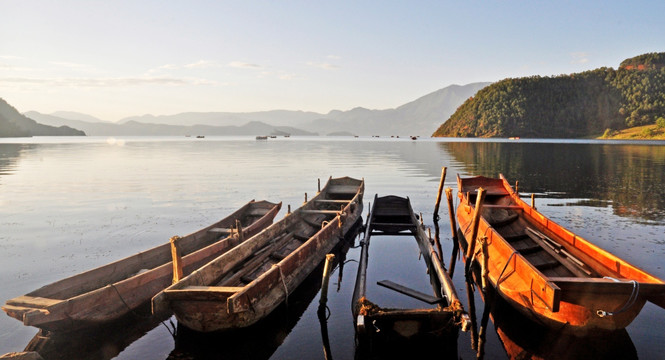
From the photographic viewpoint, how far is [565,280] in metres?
8.47

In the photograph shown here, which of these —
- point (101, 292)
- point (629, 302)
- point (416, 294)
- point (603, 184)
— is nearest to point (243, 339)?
point (101, 292)

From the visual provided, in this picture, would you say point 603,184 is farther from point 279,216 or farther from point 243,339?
point 243,339

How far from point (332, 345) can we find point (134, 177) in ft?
128

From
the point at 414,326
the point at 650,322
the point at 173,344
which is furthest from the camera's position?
the point at 650,322

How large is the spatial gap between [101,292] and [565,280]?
11.5m

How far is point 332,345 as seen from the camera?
9.49m

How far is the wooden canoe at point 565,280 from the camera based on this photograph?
322 inches

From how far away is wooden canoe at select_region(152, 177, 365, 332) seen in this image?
873cm

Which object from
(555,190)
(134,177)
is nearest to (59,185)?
(134,177)

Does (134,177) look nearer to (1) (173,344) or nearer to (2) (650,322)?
(1) (173,344)

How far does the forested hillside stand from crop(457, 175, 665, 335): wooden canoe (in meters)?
184

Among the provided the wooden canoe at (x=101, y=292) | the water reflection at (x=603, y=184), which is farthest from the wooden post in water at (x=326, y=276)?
the water reflection at (x=603, y=184)

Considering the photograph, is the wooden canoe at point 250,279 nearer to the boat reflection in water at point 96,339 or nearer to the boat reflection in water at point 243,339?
the boat reflection in water at point 243,339

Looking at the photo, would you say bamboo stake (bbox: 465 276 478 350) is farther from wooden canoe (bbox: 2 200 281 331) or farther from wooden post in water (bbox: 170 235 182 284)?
wooden canoe (bbox: 2 200 281 331)
